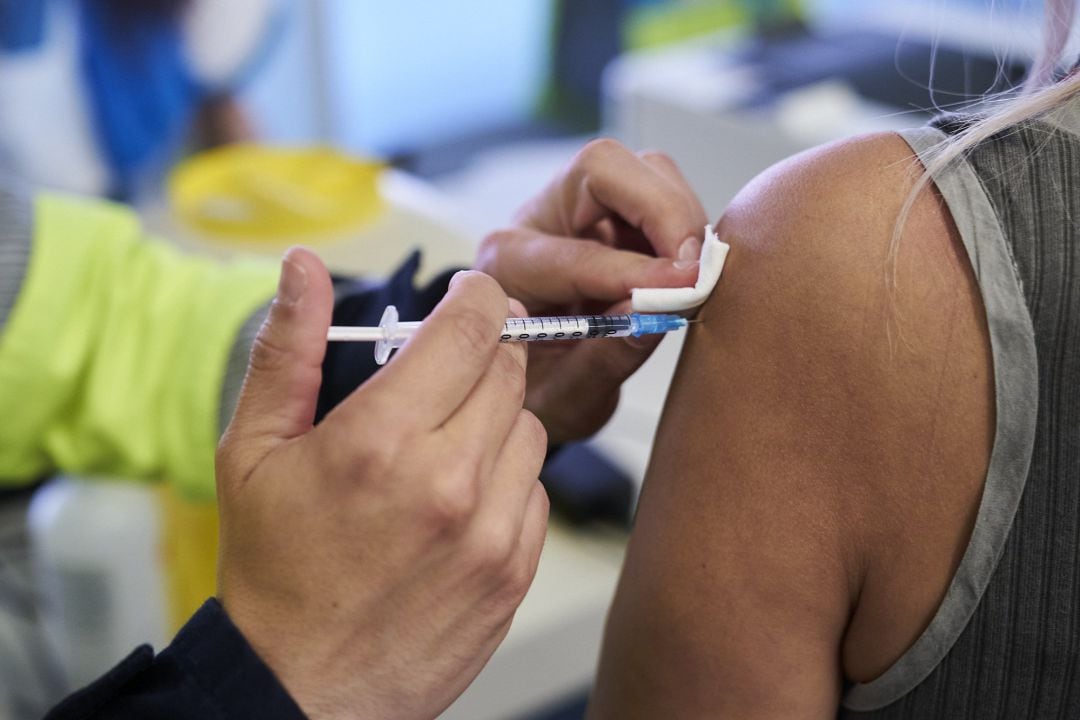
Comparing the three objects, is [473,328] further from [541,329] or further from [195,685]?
[195,685]

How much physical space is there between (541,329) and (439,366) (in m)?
0.11

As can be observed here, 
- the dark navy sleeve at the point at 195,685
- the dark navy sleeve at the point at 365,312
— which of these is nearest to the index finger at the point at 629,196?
the dark navy sleeve at the point at 365,312

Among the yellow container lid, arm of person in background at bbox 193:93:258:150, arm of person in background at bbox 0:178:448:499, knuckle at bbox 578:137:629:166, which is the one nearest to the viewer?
knuckle at bbox 578:137:629:166

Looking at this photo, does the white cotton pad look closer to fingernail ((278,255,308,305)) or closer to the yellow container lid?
fingernail ((278,255,308,305))

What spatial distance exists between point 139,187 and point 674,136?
1.26 metres

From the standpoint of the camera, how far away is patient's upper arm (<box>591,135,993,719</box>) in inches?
23.4

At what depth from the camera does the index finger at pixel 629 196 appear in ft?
2.53

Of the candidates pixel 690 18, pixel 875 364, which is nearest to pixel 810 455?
pixel 875 364

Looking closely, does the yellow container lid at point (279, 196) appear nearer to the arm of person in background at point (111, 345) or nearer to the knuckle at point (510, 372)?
the arm of person in background at point (111, 345)

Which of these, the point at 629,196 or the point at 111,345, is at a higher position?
the point at 629,196

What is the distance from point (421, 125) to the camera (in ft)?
10.9

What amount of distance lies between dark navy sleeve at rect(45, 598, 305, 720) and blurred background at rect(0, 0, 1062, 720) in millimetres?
485

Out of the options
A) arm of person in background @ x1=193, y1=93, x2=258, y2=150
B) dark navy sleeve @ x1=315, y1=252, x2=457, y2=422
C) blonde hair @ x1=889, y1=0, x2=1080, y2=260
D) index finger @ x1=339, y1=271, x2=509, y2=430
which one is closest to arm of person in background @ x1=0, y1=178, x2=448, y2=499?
dark navy sleeve @ x1=315, y1=252, x2=457, y2=422

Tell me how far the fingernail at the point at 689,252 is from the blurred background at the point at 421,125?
0.60 ft
